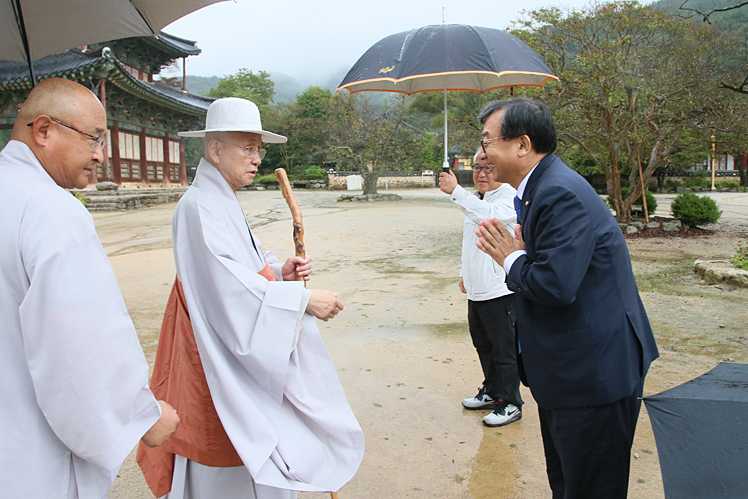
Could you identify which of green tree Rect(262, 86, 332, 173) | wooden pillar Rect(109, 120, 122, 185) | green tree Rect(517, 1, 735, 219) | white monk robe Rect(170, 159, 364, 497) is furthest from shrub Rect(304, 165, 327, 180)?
white monk robe Rect(170, 159, 364, 497)

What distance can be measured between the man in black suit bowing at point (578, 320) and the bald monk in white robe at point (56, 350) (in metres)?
1.29

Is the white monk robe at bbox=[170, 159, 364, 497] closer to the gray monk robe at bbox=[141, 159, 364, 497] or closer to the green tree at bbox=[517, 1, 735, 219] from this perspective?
the gray monk robe at bbox=[141, 159, 364, 497]

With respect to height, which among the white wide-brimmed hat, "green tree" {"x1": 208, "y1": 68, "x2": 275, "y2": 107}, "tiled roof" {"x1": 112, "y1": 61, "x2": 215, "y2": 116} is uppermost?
"green tree" {"x1": 208, "y1": 68, "x2": 275, "y2": 107}

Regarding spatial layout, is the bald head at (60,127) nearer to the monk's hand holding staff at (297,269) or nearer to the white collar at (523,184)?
the monk's hand holding staff at (297,269)

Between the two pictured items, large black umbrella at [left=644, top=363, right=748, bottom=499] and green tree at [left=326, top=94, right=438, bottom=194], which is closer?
large black umbrella at [left=644, top=363, right=748, bottom=499]

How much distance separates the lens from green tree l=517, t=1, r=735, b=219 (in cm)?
1059

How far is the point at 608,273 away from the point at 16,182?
1799 mm

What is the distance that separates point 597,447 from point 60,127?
6.63ft

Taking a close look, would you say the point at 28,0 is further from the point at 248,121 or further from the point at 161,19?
the point at 248,121

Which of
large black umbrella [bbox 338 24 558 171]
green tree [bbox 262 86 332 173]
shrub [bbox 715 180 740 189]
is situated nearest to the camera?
large black umbrella [bbox 338 24 558 171]

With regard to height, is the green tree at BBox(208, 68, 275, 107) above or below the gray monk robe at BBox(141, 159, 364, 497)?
above

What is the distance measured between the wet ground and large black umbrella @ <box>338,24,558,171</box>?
5.84 feet

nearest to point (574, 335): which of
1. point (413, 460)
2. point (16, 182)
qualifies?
point (413, 460)

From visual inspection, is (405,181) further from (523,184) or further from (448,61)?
(523,184)
